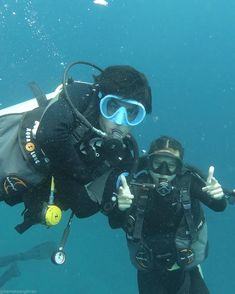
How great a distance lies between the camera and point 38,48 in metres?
44.9

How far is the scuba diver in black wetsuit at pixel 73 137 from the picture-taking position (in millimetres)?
3801

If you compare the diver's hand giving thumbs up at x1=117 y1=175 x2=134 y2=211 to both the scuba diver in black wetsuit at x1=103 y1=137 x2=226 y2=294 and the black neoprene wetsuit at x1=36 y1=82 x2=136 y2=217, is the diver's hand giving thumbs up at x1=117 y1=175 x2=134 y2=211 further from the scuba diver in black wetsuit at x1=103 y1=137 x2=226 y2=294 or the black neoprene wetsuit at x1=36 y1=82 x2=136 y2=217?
the scuba diver in black wetsuit at x1=103 y1=137 x2=226 y2=294

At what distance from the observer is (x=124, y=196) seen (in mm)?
4609

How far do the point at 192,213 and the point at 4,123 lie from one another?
2762mm

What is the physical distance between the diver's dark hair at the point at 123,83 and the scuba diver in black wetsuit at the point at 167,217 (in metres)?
1.34

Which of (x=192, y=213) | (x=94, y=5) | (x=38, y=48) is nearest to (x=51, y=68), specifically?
(x=38, y=48)

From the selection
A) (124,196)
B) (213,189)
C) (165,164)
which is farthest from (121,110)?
(213,189)

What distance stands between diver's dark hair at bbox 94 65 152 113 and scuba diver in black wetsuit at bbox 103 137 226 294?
1.34 metres

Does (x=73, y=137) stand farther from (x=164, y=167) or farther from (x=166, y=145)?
(x=166, y=145)

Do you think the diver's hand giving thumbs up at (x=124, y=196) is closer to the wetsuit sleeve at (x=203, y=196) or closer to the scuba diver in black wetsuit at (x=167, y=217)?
the scuba diver in black wetsuit at (x=167, y=217)

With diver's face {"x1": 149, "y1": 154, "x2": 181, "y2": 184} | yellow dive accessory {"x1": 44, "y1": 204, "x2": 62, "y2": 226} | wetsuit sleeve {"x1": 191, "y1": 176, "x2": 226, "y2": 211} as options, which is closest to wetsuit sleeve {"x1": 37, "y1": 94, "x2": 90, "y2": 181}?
yellow dive accessory {"x1": 44, "y1": 204, "x2": 62, "y2": 226}

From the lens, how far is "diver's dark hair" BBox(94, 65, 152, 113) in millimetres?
4020

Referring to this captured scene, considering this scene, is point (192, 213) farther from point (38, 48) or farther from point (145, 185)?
point (38, 48)

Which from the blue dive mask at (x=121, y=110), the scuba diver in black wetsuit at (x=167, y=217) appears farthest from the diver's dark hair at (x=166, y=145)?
the blue dive mask at (x=121, y=110)
